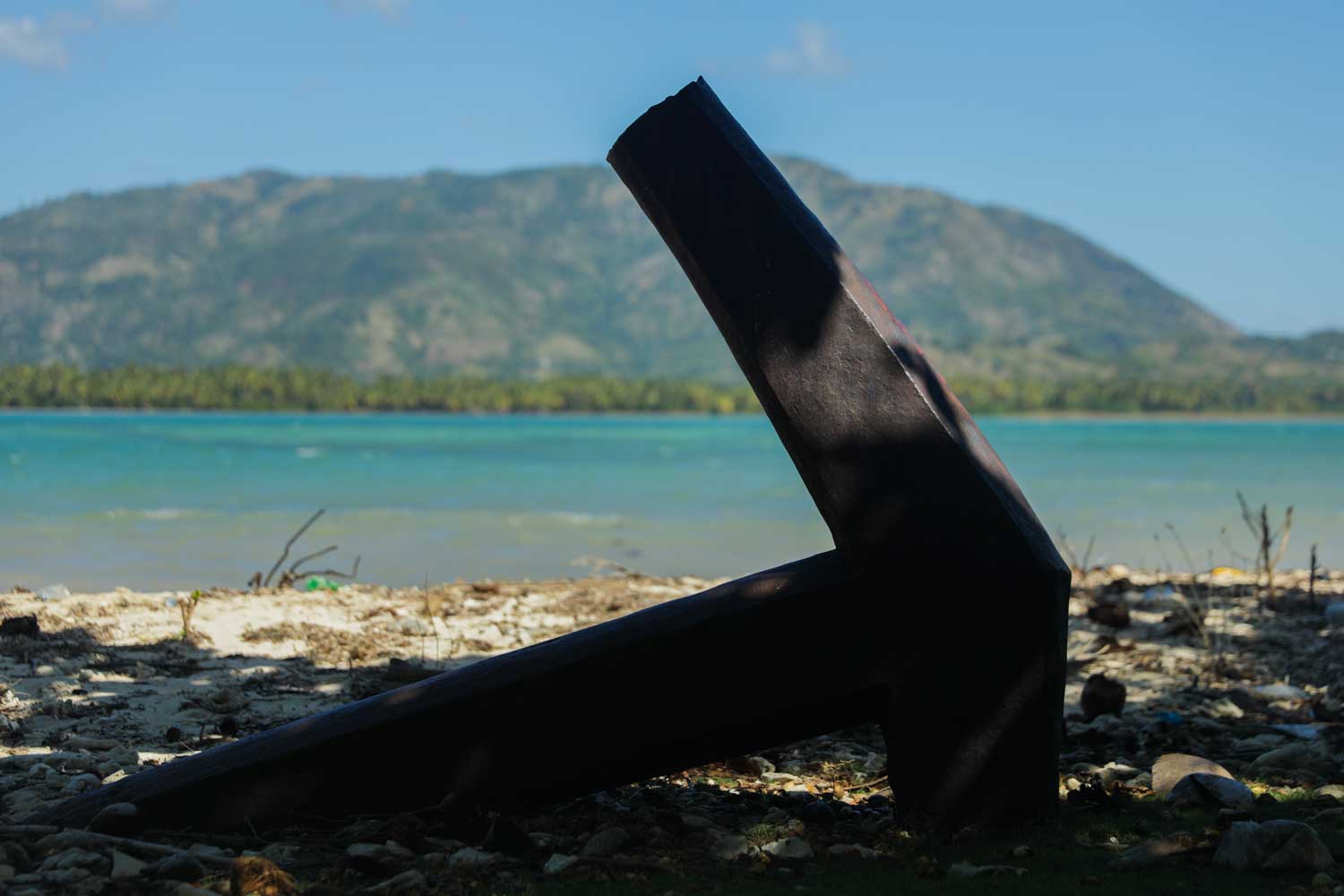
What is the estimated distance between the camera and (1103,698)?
5.26m

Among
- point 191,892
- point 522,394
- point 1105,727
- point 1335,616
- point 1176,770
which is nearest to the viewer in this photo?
point 191,892

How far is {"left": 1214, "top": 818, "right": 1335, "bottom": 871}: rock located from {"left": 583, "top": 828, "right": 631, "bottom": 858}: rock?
159cm

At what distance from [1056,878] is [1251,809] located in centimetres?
110

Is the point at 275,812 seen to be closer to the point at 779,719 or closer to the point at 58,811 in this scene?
the point at 58,811

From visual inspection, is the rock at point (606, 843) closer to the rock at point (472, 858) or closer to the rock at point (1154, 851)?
the rock at point (472, 858)

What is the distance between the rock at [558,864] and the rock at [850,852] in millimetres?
715

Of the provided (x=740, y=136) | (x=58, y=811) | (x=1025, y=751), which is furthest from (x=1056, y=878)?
(x=58, y=811)

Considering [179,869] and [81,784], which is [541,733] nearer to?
[179,869]

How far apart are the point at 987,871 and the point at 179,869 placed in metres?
2.02

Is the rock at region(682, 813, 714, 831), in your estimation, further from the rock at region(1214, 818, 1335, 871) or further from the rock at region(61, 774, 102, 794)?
the rock at region(61, 774, 102, 794)

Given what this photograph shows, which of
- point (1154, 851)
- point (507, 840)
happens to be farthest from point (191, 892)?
point (1154, 851)

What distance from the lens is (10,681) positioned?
5.07m

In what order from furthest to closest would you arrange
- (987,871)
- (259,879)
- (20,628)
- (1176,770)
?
(20,628) → (1176,770) → (987,871) → (259,879)

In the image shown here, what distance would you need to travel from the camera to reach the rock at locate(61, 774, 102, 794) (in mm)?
3637
